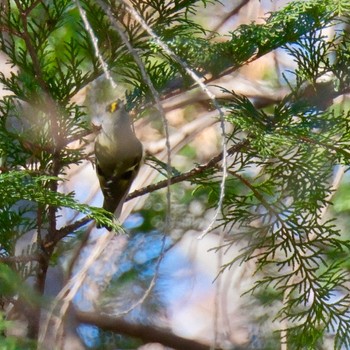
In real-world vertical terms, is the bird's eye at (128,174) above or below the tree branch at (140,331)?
above

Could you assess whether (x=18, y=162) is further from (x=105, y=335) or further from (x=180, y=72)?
(x=105, y=335)

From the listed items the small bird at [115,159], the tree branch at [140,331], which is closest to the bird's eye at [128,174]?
the small bird at [115,159]

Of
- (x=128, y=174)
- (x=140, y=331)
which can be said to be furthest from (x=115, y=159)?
(x=140, y=331)

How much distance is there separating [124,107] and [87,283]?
A: 1.09 meters

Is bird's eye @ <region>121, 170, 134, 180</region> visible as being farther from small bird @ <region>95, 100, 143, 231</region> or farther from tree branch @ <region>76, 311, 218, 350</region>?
tree branch @ <region>76, 311, 218, 350</region>

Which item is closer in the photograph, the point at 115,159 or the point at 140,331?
the point at 115,159

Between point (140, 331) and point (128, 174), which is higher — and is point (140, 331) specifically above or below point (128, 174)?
below

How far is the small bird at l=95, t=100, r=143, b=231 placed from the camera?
1.50 metres

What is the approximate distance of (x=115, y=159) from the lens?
1525 millimetres

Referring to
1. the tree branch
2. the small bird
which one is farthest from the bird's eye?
the tree branch

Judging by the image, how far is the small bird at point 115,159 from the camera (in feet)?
4.92

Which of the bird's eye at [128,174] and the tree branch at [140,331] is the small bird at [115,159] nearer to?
the bird's eye at [128,174]

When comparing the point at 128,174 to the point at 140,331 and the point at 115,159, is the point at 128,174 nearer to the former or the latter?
the point at 115,159

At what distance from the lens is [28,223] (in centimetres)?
145
